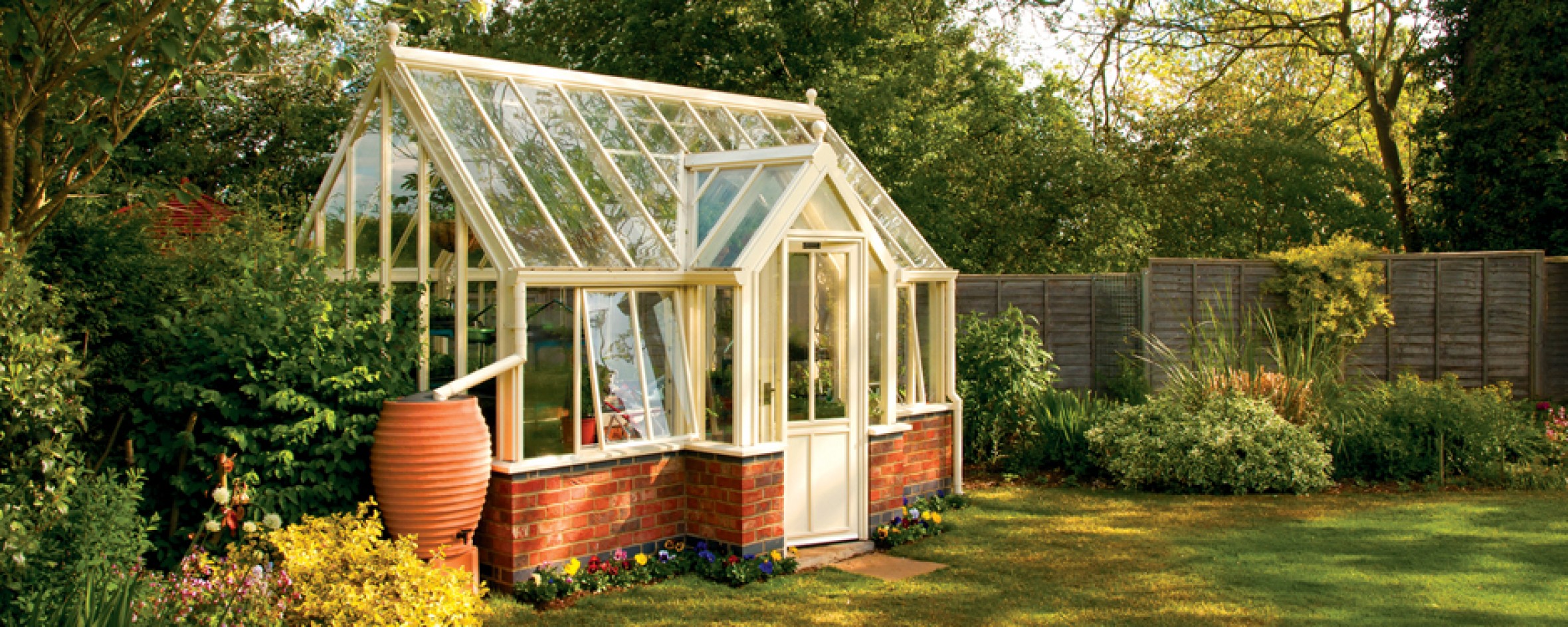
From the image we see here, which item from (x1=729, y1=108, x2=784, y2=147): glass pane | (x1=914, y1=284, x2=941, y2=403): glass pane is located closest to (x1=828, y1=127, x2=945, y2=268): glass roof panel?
(x1=914, y1=284, x2=941, y2=403): glass pane

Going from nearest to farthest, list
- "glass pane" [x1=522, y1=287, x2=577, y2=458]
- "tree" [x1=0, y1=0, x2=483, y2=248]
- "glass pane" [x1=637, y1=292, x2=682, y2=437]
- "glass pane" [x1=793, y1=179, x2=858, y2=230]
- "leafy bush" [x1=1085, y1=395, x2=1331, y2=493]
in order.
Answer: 1. "tree" [x1=0, y1=0, x2=483, y2=248]
2. "glass pane" [x1=522, y1=287, x2=577, y2=458]
3. "glass pane" [x1=637, y1=292, x2=682, y2=437]
4. "glass pane" [x1=793, y1=179, x2=858, y2=230]
5. "leafy bush" [x1=1085, y1=395, x2=1331, y2=493]

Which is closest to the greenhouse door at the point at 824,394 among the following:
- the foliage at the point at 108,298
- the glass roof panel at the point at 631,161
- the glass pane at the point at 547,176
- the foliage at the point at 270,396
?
the glass roof panel at the point at 631,161

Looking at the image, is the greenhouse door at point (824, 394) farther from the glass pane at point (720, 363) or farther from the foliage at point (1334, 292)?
the foliage at point (1334, 292)

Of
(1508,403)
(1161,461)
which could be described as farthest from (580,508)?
(1508,403)

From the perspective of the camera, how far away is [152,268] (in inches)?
297

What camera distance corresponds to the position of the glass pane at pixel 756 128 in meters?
9.78

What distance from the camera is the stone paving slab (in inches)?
311

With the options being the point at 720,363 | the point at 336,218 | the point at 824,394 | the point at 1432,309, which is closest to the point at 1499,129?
the point at 1432,309

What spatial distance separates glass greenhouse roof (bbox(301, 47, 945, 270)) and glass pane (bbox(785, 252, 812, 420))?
37cm

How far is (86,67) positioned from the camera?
632 centimetres

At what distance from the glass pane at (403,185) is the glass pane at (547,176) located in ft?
1.79

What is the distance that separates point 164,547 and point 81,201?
3539 mm

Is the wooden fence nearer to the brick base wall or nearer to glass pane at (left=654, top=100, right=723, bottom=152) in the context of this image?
glass pane at (left=654, top=100, right=723, bottom=152)

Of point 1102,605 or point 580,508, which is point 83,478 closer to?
point 580,508
